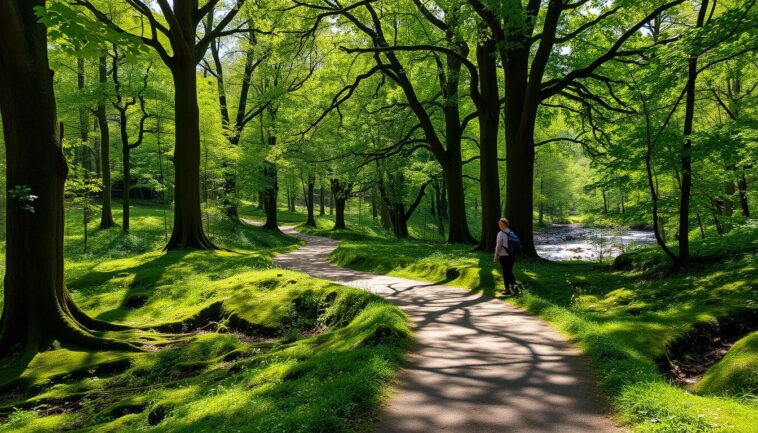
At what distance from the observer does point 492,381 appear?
5.26 metres

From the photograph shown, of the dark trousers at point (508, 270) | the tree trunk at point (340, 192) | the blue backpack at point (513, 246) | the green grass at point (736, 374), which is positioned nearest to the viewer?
the green grass at point (736, 374)

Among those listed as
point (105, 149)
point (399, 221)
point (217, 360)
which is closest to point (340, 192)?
point (399, 221)

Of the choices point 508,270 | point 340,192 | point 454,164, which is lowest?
point 508,270

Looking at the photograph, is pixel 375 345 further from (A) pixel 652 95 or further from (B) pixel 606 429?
(A) pixel 652 95

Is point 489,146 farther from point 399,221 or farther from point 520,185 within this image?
point 399,221

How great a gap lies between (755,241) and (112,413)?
14.5 m

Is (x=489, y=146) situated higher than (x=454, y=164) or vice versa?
(x=489, y=146)

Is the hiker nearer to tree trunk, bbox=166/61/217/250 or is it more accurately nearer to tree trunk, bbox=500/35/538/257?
tree trunk, bbox=500/35/538/257

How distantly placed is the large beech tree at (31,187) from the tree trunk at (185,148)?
27.6 feet

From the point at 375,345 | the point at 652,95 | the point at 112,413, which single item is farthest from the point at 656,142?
the point at 112,413

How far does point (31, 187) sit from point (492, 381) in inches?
311

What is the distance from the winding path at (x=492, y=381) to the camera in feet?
13.9

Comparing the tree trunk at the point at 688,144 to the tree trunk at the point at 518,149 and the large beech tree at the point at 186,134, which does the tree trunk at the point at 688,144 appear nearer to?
the tree trunk at the point at 518,149

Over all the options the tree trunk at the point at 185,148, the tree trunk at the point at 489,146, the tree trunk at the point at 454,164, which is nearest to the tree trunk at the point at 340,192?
the tree trunk at the point at 454,164
